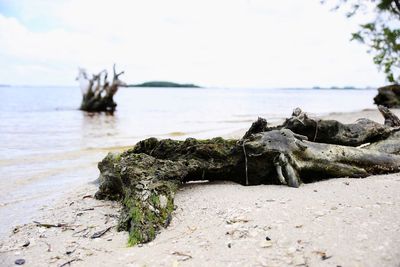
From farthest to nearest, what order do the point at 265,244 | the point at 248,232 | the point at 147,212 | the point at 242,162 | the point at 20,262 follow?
the point at 242,162
the point at 147,212
the point at 20,262
the point at 248,232
the point at 265,244

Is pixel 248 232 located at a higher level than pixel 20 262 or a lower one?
higher

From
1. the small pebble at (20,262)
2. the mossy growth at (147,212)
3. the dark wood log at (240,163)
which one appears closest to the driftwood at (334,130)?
the dark wood log at (240,163)

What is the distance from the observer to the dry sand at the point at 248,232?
299cm

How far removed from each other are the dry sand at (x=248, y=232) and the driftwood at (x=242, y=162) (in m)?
0.27

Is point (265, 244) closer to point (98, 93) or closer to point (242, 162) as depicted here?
point (242, 162)

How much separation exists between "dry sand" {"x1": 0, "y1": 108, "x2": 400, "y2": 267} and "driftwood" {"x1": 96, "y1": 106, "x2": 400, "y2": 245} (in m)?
0.27

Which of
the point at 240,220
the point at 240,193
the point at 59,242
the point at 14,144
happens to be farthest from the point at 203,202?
the point at 14,144

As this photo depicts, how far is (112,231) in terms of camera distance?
4273 millimetres

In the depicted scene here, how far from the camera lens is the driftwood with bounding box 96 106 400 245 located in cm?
506

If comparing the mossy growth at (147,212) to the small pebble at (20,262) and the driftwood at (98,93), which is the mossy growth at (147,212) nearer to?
the small pebble at (20,262)

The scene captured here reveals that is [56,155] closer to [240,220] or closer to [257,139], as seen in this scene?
[257,139]

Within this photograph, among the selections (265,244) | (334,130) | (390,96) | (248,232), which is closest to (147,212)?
(248,232)

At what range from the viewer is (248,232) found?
3.53 m

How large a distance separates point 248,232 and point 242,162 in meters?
2.07
